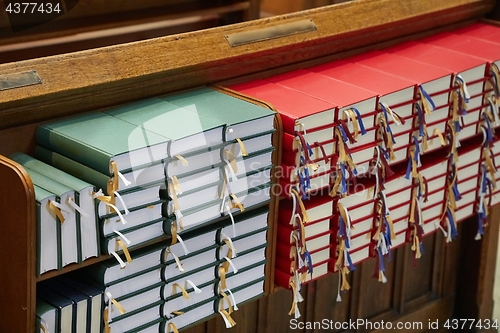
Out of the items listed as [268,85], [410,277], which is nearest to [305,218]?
[268,85]

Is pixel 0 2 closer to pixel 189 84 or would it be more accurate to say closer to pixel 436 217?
pixel 189 84

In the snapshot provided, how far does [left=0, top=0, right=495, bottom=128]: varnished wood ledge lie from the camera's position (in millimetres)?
1970

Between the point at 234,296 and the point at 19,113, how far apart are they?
775mm

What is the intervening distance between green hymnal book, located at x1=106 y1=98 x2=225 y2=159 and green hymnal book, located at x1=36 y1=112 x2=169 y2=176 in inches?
1.2

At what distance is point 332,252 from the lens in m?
2.45

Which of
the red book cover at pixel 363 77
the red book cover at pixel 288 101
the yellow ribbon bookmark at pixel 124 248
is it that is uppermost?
the red book cover at pixel 288 101

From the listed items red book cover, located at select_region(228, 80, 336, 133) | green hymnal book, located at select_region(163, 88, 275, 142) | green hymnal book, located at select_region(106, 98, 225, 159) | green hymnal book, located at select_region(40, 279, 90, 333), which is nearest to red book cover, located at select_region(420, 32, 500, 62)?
red book cover, located at select_region(228, 80, 336, 133)

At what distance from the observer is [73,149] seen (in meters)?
1.92

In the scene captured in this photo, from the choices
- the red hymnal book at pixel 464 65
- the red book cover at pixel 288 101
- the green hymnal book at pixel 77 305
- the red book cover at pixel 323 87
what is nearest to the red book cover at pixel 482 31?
the red hymnal book at pixel 464 65

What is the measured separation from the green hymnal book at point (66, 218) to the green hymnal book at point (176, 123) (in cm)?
27

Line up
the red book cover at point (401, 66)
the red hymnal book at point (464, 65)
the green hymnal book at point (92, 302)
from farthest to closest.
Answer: the red hymnal book at point (464, 65)
the red book cover at point (401, 66)
the green hymnal book at point (92, 302)

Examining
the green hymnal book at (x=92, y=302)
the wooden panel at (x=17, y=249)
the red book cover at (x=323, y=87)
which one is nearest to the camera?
the wooden panel at (x=17, y=249)

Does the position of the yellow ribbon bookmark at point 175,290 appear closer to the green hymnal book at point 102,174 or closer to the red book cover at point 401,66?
the green hymnal book at point 102,174

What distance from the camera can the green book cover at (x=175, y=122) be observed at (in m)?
1.96
